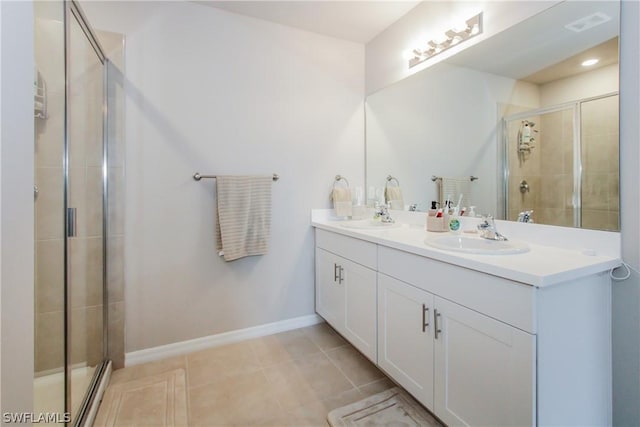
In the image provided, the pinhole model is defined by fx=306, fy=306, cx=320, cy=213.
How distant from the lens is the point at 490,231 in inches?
58.7

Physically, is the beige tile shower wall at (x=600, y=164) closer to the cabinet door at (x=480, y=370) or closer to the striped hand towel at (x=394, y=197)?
the cabinet door at (x=480, y=370)

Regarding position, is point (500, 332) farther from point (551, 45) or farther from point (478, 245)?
point (551, 45)

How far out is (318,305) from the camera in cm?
236

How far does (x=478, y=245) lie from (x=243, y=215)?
4.62ft

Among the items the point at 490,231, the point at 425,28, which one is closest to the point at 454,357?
the point at 490,231

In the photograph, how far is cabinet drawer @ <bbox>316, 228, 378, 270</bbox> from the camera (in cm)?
170

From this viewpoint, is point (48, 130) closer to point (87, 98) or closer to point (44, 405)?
point (87, 98)

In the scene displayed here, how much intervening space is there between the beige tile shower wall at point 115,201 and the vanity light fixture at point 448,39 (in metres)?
1.84

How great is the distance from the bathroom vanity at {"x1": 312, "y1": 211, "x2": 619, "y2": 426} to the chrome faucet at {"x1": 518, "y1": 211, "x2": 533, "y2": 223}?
0.16 m

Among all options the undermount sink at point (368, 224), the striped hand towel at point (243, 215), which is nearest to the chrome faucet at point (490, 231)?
the undermount sink at point (368, 224)

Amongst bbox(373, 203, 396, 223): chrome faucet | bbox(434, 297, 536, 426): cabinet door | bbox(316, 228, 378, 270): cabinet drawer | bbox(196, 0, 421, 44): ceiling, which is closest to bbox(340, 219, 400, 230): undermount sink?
bbox(373, 203, 396, 223): chrome faucet

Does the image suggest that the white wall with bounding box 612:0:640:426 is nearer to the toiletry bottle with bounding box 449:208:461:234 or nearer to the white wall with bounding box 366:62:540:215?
the white wall with bounding box 366:62:540:215

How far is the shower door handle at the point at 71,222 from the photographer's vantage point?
1.29m

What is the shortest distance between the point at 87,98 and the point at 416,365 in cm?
205
